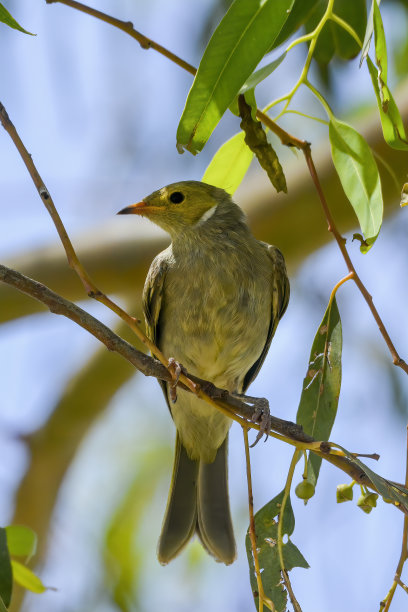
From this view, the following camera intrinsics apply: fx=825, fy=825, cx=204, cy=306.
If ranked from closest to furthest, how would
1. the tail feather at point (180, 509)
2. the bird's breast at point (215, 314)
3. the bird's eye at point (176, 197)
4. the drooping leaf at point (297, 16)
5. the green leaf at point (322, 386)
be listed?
1. the green leaf at point (322, 386)
2. the drooping leaf at point (297, 16)
3. the bird's breast at point (215, 314)
4. the tail feather at point (180, 509)
5. the bird's eye at point (176, 197)

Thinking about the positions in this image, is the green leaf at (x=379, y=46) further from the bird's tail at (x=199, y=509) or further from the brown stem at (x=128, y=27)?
the bird's tail at (x=199, y=509)

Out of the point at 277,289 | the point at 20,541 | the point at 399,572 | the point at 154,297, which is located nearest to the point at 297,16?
the point at 277,289

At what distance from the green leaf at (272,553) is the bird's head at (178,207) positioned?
1625 mm

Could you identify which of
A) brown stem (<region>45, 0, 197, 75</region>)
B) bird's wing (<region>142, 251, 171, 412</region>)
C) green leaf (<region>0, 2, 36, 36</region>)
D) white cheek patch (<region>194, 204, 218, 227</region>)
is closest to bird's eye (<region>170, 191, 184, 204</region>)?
white cheek patch (<region>194, 204, 218, 227</region>)

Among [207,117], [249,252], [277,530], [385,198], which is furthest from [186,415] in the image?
[207,117]

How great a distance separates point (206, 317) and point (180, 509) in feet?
3.30

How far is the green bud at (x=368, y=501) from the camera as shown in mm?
2531

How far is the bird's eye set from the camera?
13.2 feet

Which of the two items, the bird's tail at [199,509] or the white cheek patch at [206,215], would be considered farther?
the white cheek patch at [206,215]

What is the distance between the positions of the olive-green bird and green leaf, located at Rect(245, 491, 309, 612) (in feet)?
3.36

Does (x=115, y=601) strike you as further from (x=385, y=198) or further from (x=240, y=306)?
(x=385, y=198)

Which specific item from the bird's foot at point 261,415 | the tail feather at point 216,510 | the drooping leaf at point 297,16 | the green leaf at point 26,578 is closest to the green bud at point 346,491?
the bird's foot at point 261,415

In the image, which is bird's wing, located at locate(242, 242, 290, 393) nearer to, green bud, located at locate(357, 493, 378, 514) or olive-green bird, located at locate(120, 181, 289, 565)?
olive-green bird, located at locate(120, 181, 289, 565)

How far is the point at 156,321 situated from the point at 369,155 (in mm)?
1528
